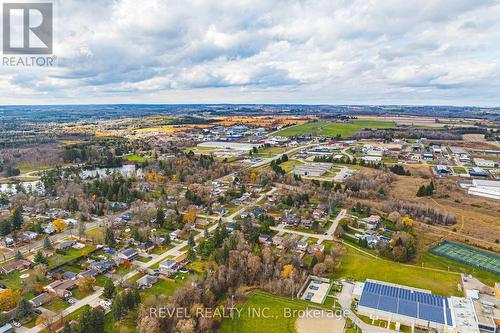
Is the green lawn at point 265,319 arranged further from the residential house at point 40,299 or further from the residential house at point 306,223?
the residential house at point 306,223

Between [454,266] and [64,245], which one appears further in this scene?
[64,245]

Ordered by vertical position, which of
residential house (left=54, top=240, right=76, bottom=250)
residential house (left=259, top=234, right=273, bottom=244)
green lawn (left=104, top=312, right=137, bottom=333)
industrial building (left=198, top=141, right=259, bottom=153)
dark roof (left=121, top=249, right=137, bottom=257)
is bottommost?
green lawn (left=104, top=312, right=137, bottom=333)

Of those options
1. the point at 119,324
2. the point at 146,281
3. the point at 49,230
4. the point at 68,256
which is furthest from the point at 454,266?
the point at 49,230

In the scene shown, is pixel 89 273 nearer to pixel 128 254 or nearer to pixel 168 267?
pixel 128 254

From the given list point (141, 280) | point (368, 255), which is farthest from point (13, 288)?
point (368, 255)

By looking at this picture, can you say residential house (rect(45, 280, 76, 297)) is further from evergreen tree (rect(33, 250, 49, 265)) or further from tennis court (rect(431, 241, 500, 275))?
tennis court (rect(431, 241, 500, 275))

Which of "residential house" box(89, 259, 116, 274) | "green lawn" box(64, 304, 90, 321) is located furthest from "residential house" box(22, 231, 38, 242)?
"green lawn" box(64, 304, 90, 321)
